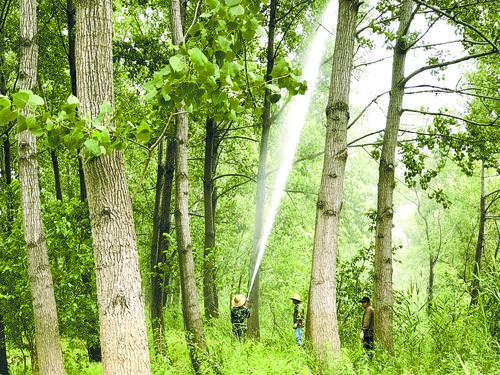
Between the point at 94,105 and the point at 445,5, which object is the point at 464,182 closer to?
the point at 445,5

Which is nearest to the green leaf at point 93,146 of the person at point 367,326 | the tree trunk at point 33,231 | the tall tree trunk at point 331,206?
the tall tree trunk at point 331,206

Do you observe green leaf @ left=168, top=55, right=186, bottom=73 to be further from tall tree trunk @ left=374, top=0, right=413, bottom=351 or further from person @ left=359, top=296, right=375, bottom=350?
person @ left=359, top=296, right=375, bottom=350

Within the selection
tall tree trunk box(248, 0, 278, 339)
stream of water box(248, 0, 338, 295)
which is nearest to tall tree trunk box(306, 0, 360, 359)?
tall tree trunk box(248, 0, 278, 339)

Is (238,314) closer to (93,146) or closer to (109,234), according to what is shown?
(109,234)

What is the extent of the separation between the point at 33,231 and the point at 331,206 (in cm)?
513

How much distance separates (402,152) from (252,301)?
6.13 m

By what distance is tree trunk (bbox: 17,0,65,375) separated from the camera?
26.3 feet

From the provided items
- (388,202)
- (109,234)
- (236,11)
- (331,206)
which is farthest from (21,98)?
(388,202)

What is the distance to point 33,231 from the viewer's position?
8133mm

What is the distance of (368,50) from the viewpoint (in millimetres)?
13273

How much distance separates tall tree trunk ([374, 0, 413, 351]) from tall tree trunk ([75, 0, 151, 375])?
6591mm

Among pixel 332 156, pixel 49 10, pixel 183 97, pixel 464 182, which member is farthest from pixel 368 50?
pixel 464 182

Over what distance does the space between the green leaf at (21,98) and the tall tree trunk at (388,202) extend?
25.4 ft

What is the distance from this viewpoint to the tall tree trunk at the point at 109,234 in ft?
9.77
